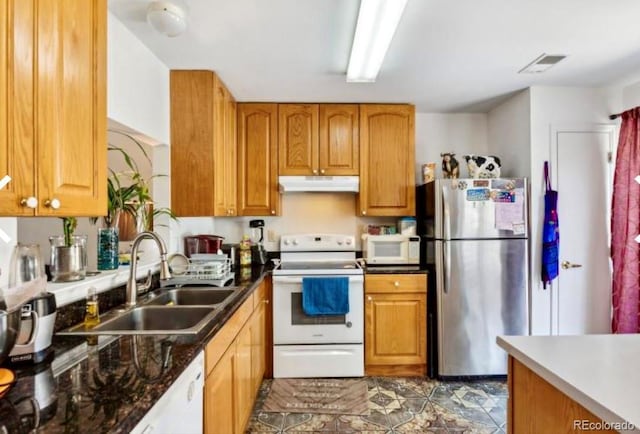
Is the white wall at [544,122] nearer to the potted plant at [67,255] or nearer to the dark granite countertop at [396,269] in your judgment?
the dark granite countertop at [396,269]

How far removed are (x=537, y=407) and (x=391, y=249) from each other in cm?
194

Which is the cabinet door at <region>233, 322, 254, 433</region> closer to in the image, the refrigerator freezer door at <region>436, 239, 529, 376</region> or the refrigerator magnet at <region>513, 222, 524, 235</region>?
the refrigerator freezer door at <region>436, 239, 529, 376</region>

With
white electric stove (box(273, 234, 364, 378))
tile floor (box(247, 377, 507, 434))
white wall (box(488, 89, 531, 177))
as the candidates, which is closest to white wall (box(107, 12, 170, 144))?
white electric stove (box(273, 234, 364, 378))

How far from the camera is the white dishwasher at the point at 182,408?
0.87m

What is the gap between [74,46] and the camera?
1043 millimetres

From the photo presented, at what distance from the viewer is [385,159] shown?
9.92 ft

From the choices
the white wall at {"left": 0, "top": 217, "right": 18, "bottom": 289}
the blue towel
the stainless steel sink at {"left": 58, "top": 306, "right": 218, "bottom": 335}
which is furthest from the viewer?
the blue towel

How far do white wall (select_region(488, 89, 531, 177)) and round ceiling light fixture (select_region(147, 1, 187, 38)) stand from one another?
2.62 meters

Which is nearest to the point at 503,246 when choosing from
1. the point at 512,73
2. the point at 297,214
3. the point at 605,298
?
the point at 605,298

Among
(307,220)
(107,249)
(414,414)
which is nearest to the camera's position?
(107,249)

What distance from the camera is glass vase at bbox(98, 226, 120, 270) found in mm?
1747

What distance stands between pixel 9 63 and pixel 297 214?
8.38 feet

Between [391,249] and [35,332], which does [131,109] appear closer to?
[35,332]

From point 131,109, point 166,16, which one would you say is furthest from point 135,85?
point 166,16
